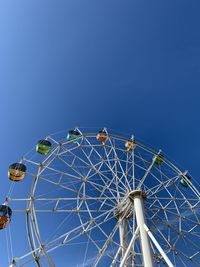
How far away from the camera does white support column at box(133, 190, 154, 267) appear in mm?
13843

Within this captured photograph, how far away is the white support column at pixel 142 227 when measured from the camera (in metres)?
13.8

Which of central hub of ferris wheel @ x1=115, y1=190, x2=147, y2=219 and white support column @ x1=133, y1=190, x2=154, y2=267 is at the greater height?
central hub of ferris wheel @ x1=115, y1=190, x2=147, y2=219

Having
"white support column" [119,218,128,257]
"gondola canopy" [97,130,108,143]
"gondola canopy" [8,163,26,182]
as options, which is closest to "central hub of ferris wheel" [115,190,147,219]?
"white support column" [119,218,128,257]

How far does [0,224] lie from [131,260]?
24.7ft

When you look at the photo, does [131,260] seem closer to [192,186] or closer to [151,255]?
[151,255]

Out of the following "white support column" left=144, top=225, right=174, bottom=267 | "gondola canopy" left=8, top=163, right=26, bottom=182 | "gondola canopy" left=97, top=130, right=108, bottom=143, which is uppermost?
"gondola canopy" left=97, top=130, right=108, bottom=143

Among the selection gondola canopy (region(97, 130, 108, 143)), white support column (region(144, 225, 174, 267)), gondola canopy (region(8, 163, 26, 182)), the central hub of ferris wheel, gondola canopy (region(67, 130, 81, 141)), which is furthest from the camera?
gondola canopy (region(97, 130, 108, 143))

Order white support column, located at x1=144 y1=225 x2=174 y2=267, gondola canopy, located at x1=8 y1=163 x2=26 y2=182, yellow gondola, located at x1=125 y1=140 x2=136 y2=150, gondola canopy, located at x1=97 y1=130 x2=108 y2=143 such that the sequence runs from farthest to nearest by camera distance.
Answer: yellow gondola, located at x1=125 y1=140 x2=136 y2=150
gondola canopy, located at x1=97 y1=130 x2=108 y2=143
gondola canopy, located at x1=8 y1=163 x2=26 y2=182
white support column, located at x1=144 y1=225 x2=174 y2=267

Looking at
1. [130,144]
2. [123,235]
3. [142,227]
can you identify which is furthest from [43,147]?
[142,227]

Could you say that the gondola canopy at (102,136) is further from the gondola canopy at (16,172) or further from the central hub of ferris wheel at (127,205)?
the gondola canopy at (16,172)

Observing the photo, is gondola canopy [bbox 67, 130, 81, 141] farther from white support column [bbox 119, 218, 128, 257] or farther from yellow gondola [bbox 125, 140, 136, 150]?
white support column [bbox 119, 218, 128, 257]

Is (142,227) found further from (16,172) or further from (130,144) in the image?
(16,172)

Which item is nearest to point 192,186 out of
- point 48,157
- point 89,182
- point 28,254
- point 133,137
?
point 133,137

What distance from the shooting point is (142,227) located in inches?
587
